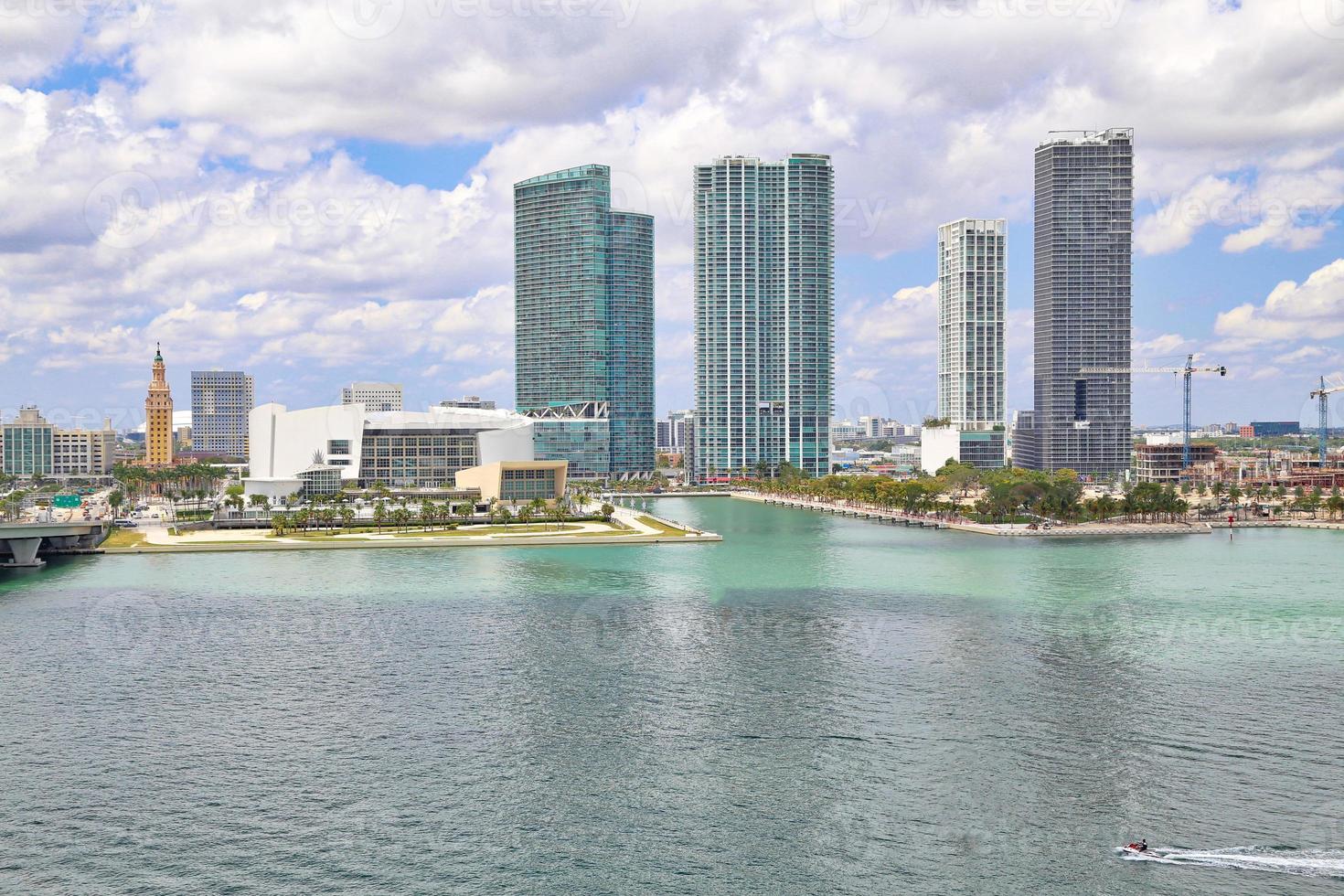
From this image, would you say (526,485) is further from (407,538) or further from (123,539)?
(123,539)

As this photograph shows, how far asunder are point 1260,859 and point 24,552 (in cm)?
9725

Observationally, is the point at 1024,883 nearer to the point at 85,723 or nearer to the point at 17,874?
the point at 17,874

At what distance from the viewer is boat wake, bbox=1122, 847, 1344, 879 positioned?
1196 inches

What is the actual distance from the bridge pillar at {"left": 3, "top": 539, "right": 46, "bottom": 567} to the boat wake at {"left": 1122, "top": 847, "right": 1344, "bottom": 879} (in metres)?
93.8

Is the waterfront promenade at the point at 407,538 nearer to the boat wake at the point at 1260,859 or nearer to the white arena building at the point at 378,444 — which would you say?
the white arena building at the point at 378,444

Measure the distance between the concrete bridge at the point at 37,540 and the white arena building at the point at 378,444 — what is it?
206 ft

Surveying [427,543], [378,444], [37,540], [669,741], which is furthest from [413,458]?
[669,741]

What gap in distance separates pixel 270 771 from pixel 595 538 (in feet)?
251

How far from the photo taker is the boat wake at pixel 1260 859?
3038 cm

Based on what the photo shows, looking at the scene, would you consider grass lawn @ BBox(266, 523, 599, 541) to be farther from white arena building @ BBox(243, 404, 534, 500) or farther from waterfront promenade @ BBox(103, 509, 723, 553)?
white arena building @ BBox(243, 404, 534, 500)

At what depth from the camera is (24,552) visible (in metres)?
95.8

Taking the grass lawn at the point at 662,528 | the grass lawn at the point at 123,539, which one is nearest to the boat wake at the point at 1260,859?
the grass lawn at the point at 662,528

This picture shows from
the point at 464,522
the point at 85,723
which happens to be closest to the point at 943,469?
the point at 464,522

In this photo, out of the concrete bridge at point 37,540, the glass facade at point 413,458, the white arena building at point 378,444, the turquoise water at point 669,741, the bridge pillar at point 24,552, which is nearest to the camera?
the turquoise water at point 669,741
